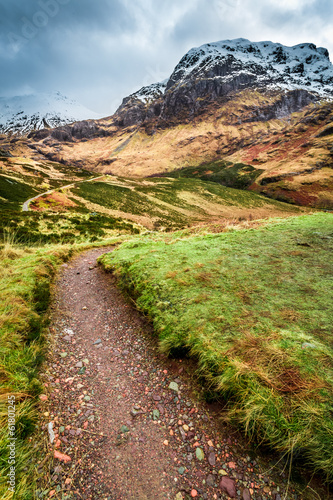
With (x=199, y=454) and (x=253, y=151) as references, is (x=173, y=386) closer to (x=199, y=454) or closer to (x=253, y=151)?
(x=199, y=454)

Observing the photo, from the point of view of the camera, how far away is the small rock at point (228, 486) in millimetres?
2378

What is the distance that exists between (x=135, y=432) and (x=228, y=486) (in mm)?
1379

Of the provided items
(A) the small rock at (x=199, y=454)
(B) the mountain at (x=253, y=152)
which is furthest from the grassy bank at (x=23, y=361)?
(B) the mountain at (x=253, y=152)

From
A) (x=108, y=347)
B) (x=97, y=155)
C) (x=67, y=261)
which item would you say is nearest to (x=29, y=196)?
(x=67, y=261)

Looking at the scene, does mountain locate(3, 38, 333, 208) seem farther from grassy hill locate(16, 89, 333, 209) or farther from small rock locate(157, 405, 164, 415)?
small rock locate(157, 405, 164, 415)

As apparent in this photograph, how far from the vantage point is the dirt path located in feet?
8.14

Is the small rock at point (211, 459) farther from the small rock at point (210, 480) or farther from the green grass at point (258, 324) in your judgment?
the green grass at point (258, 324)

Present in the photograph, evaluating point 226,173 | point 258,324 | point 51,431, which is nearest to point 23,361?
point 51,431

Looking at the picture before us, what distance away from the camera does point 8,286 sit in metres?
6.16

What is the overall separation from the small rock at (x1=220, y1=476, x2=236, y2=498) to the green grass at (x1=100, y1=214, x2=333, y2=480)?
0.56 meters

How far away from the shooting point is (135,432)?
3.10 m

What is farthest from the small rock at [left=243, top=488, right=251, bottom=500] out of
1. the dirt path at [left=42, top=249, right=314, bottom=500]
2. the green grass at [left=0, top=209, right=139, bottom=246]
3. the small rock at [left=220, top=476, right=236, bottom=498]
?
the green grass at [left=0, top=209, right=139, bottom=246]

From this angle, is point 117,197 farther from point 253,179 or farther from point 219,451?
point 253,179

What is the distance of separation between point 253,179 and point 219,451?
113409mm
